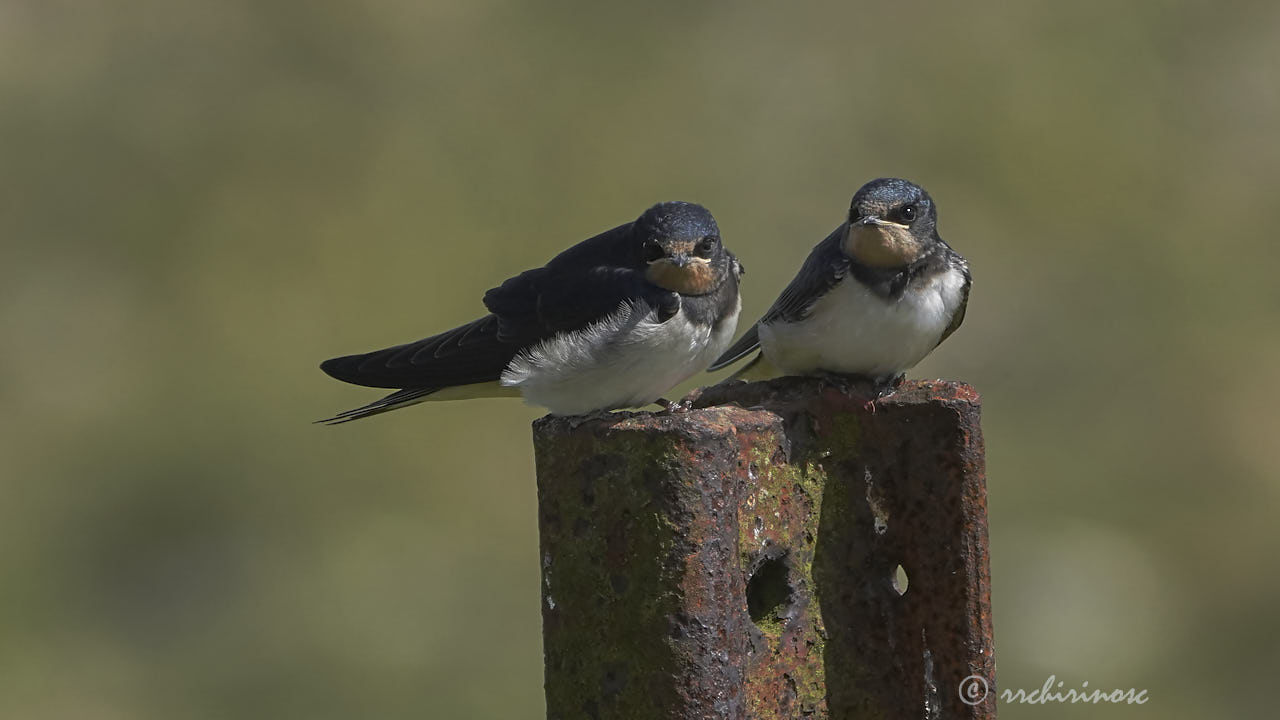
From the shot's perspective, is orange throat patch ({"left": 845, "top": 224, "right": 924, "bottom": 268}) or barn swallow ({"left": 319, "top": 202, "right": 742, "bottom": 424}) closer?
barn swallow ({"left": 319, "top": 202, "right": 742, "bottom": 424})

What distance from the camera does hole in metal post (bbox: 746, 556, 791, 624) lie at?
2988 millimetres

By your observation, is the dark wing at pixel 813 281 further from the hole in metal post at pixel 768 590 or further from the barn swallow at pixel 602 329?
the hole in metal post at pixel 768 590

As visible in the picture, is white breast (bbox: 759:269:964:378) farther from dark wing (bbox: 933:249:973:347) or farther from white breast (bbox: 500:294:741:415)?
white breast (bbox: 500:294:741:415)

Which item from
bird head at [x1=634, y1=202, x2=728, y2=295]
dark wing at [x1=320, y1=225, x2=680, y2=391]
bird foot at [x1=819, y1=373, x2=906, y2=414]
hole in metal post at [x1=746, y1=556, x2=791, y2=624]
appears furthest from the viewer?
dark wing at [x1=320, y1=225, x2=680, y2=391]

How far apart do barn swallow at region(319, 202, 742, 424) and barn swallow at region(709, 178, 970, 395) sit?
11.4 inches

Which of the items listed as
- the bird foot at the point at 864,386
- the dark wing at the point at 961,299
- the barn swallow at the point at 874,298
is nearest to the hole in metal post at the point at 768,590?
the bird foot at the point at 864,386

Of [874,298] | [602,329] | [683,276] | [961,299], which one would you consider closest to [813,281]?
[874,298]

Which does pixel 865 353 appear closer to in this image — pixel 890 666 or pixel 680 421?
pixel 890 666

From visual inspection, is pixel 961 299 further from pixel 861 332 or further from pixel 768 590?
pixel 768 590

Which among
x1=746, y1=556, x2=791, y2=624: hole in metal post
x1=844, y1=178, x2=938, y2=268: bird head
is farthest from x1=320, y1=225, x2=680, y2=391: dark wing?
x1=746, y1=556, x2=791, y2=624: hole in metal post

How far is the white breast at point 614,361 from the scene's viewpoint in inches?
150

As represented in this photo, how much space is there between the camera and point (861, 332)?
413cm

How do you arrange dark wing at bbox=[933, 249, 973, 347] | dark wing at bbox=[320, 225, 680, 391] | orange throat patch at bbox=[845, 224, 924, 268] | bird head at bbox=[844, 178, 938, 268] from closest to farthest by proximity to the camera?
1. dark wing at bbox=[320, 225, 680, 391]
2. bird head at bbox=[844, 178, 938, 268]
3. orange throat patch at bbox=[845, 224, 924, 268]
4. dark wing at bbox=[933, 249, 973, 347]

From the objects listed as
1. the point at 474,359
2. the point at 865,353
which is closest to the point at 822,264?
the point at 865,353
